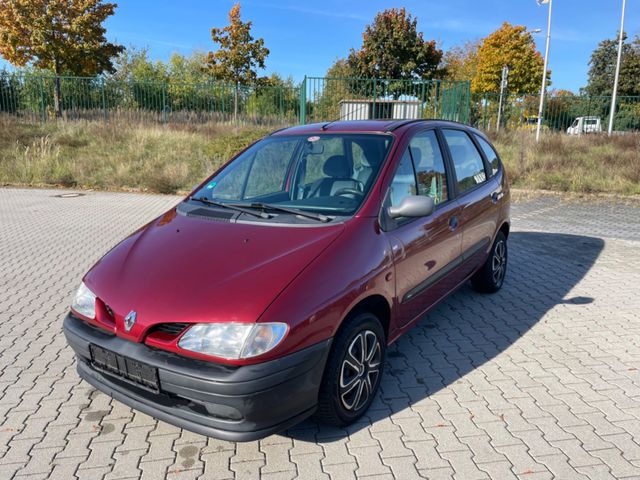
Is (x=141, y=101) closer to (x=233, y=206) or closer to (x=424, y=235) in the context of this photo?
(x=233, y=206)

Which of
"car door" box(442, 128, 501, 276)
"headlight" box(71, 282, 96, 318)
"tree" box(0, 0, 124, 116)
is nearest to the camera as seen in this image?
"headlight" box(71, 282, 96, 318)

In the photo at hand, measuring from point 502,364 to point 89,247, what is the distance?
19.8 feet

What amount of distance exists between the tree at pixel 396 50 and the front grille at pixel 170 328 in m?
34.1

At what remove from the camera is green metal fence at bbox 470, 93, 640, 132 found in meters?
18.4

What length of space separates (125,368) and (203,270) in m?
0.63

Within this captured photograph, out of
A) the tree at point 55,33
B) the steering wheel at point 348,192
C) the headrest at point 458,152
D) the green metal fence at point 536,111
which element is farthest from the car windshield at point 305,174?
the tree at point 55,33

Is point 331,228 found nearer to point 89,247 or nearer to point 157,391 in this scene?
point 157,391

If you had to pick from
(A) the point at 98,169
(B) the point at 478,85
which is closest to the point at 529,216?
(A) the point at 98,169

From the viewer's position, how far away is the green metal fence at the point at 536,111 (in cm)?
1842

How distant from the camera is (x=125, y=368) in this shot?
2488mm

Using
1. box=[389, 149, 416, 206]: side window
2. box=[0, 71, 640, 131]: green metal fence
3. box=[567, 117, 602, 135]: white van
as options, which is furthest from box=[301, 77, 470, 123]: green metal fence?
box=[389, 149, 416, 206]: side window

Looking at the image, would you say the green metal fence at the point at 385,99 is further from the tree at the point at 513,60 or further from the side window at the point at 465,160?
the tree at the point at 513,60

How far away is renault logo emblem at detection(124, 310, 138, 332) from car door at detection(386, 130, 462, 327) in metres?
1.56

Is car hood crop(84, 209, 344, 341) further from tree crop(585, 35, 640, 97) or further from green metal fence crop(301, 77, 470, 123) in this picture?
tree crop(585, 35, 640, 97)
